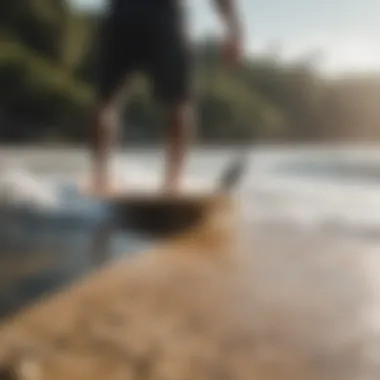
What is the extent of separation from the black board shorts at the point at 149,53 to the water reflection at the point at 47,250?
17 centimetres

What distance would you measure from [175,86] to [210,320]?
1.32ft

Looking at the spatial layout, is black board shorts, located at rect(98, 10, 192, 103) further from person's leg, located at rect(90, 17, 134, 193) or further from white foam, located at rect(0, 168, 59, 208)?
white foam, located at rect(0, 168, 59, 208)

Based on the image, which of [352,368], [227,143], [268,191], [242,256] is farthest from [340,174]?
[352,368]

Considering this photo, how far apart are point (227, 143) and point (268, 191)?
13 cm

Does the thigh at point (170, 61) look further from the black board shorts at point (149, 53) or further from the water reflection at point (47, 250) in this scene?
the water reflection at point (47, 250)

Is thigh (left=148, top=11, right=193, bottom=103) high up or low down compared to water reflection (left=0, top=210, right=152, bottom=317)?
up

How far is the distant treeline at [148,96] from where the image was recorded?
90 centimetres

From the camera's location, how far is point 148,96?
0.91 meters

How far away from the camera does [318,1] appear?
88 centimetres

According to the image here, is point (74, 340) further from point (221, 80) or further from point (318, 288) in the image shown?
point (221, 80)

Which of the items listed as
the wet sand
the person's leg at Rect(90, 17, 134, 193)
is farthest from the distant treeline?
the wet sand

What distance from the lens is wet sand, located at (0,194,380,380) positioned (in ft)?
1.55

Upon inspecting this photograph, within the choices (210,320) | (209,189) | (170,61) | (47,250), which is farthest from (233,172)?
(210,320)

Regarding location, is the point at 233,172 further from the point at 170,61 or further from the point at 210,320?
the point at 210,320
